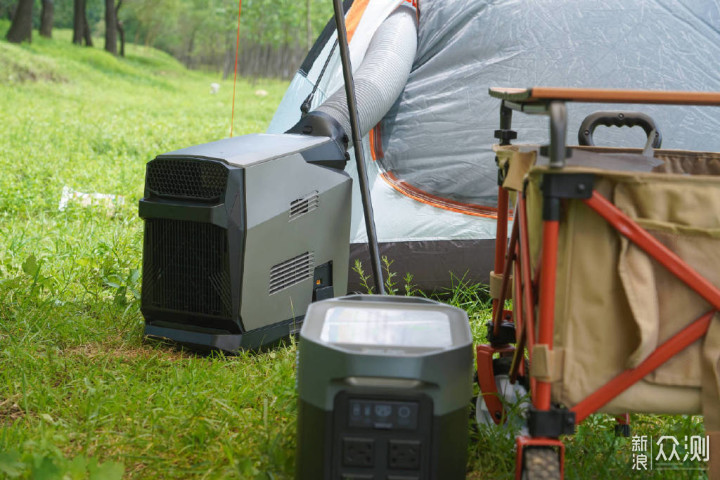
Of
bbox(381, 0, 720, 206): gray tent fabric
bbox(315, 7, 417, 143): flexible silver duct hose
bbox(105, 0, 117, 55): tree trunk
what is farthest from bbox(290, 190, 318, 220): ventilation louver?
bbox(105, 0, 117, 55): tree trunk

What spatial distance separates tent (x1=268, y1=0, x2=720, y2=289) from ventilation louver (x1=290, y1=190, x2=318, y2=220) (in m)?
0.71

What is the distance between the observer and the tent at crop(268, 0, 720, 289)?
A: 349 cm

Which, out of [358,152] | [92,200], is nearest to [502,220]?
[358,152]

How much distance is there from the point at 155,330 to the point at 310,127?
36.5 inches

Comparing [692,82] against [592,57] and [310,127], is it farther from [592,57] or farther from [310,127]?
[310,127]

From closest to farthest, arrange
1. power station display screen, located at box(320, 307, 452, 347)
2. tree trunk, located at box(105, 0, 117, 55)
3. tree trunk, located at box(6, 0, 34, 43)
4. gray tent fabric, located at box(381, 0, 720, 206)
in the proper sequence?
1. power station display screen, located at box(320, 307, 452, 347)
2. gray tent fabric, located at box(381, 0, 720, 206)
3. tree trunk, located at box(6, 0, 34, 43)
4. tree trunk, located at box(105, 0, 117, 55)

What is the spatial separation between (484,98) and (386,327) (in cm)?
203

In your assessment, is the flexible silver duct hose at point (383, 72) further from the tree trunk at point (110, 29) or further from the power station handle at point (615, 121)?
the tree trunk at point (110, 29)

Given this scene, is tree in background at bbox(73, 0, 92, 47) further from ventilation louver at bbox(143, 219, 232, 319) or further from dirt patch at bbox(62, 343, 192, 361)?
ventilation louver at bbox(143, 219, 232, 319)

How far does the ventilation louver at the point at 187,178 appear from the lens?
2.53 meters

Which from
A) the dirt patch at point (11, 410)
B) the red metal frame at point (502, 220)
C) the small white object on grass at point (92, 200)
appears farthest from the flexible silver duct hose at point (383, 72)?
the small white object on grass at point (92, 200)

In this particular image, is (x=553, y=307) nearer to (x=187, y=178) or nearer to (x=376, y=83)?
(x=187, y=178)

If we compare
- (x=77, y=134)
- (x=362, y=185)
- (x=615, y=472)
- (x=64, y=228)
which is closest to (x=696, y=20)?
(x=362, y=185)

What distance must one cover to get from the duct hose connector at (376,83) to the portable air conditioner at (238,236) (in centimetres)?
13
